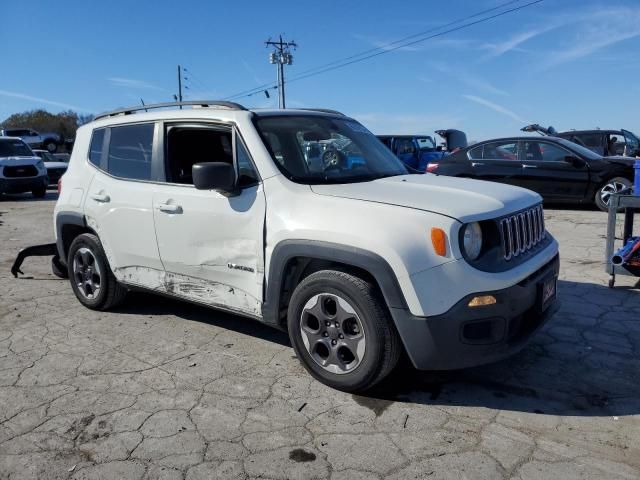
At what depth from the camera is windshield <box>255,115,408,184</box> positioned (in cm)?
373

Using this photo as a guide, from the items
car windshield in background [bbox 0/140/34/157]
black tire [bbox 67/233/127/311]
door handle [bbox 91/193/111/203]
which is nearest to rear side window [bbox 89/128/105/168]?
door handle [bbox 91/193/111/203]

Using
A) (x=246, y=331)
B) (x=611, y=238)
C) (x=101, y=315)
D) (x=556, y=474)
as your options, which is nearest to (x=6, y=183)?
(x=101, y=315)

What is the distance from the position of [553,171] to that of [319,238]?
9140 millimetres

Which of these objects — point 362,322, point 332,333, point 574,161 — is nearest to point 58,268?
point 332,333

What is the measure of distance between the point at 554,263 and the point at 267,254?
1931 millimetres

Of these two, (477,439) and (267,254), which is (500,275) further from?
(267,254)

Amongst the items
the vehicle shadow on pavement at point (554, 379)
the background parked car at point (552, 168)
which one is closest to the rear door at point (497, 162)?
the background parked car at point (552, 168)

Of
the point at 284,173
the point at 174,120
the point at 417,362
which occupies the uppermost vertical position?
the point at 174,120

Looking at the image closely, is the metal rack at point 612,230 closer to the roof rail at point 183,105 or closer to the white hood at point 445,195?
the white hood at point 445,195

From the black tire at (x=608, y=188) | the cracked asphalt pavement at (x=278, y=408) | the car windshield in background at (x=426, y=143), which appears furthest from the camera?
the car windshield in background at (x=426, y=143)

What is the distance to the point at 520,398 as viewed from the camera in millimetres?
3285

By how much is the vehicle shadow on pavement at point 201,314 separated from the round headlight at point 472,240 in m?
1.71

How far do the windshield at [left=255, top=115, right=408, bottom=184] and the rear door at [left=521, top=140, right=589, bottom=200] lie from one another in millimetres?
7561

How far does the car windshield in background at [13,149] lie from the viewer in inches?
671
